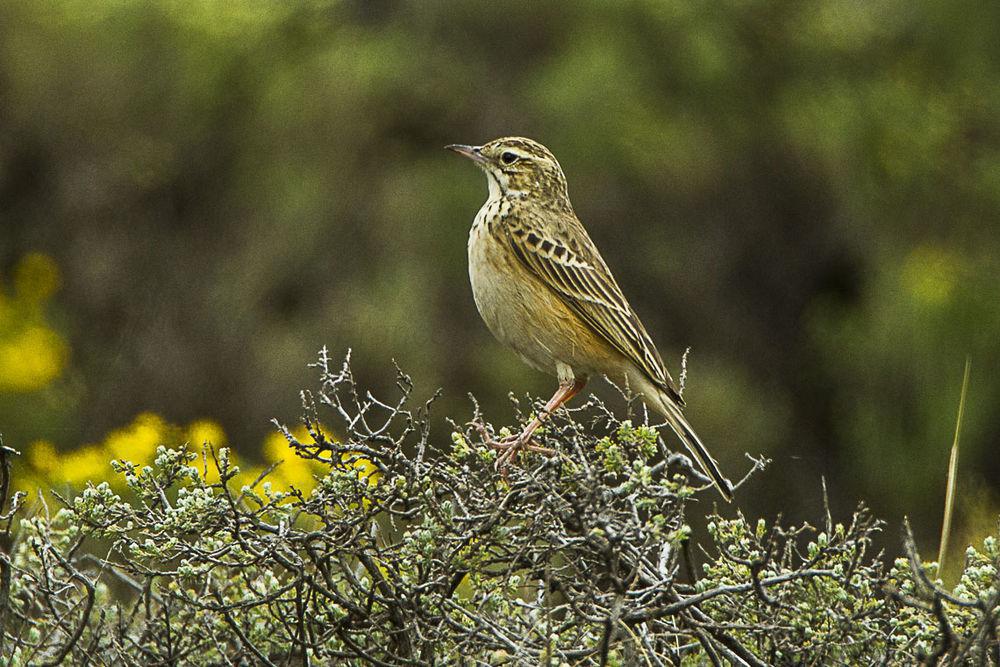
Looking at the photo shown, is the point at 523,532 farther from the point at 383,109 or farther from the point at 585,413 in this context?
the point at 383,109

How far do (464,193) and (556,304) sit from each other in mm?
6972

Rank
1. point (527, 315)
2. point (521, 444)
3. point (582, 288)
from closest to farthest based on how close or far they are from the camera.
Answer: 1. point (521, 444)
2. point (527, 315)
3. point (582, 288)

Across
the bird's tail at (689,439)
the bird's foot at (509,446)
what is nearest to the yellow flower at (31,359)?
the bird's tail at (689,439)

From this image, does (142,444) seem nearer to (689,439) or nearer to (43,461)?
(43,461)

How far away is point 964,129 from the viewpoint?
12.3 metres

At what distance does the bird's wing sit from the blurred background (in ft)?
15.3

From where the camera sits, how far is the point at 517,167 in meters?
6.13

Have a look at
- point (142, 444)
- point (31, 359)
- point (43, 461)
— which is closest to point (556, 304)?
point (142, 444)

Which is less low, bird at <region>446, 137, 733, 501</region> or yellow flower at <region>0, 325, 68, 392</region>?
yellow flower at <region>0, 325, 68, 392</region>

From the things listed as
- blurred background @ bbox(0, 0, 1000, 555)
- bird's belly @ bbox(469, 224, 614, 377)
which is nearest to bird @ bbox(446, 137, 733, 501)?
bird's belly @ bbox(469, 224, 614, 377)

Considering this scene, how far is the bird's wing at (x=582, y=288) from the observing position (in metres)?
5.73

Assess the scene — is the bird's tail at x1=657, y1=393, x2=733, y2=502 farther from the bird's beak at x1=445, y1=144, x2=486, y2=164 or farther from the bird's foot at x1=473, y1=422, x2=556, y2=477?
the bird's beak at x1=445, y1=144, x2=486, y2=164

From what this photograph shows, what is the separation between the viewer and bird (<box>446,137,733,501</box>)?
5605mm

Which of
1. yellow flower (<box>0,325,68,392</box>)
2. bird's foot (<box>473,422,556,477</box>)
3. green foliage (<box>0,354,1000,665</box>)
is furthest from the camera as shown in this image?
yellow flower (<box>0,325,68,392</box>)
